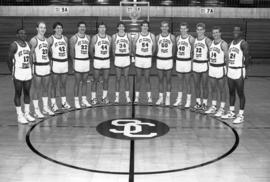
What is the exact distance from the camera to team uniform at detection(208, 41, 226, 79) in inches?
339

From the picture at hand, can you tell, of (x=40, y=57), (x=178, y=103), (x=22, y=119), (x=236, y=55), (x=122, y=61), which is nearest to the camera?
(x=236, y=55)

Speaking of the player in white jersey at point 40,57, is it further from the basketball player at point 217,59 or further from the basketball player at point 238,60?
the basketball player at point 238,60

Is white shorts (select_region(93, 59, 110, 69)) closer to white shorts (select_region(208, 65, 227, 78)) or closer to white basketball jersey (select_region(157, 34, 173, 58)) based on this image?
white basketball jersey (select_region(157, 34, 173, 58))

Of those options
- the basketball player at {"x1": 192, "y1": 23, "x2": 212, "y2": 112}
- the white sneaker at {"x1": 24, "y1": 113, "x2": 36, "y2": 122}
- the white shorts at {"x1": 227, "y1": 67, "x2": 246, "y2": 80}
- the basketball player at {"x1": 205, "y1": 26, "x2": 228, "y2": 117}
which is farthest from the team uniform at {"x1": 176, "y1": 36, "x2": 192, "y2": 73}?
the white sneaker at {"x1": 24, "y1": 113, "x2": 36, "y2": 122}

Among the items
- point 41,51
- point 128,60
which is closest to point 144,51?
point 128,60

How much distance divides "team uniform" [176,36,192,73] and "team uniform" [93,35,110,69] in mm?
1740

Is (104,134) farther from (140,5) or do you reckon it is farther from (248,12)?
(248,12)

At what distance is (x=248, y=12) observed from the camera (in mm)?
16812

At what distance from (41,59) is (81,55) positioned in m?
1.07

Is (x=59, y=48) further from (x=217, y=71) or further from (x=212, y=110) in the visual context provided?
(x=212, y=110)

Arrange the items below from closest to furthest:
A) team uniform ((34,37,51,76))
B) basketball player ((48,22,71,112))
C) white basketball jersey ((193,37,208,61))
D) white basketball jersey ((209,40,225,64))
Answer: team uniform ((34,37,51,76)), white basketball jersey ((209,40,225,64)), basketball player ((48,22,71,112)), white basketball jersey ((193,37,208,61))

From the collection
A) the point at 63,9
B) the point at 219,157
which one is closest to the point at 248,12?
the point at 63,9

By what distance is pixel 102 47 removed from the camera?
9453 mm

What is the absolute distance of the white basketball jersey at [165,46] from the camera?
371 inches
